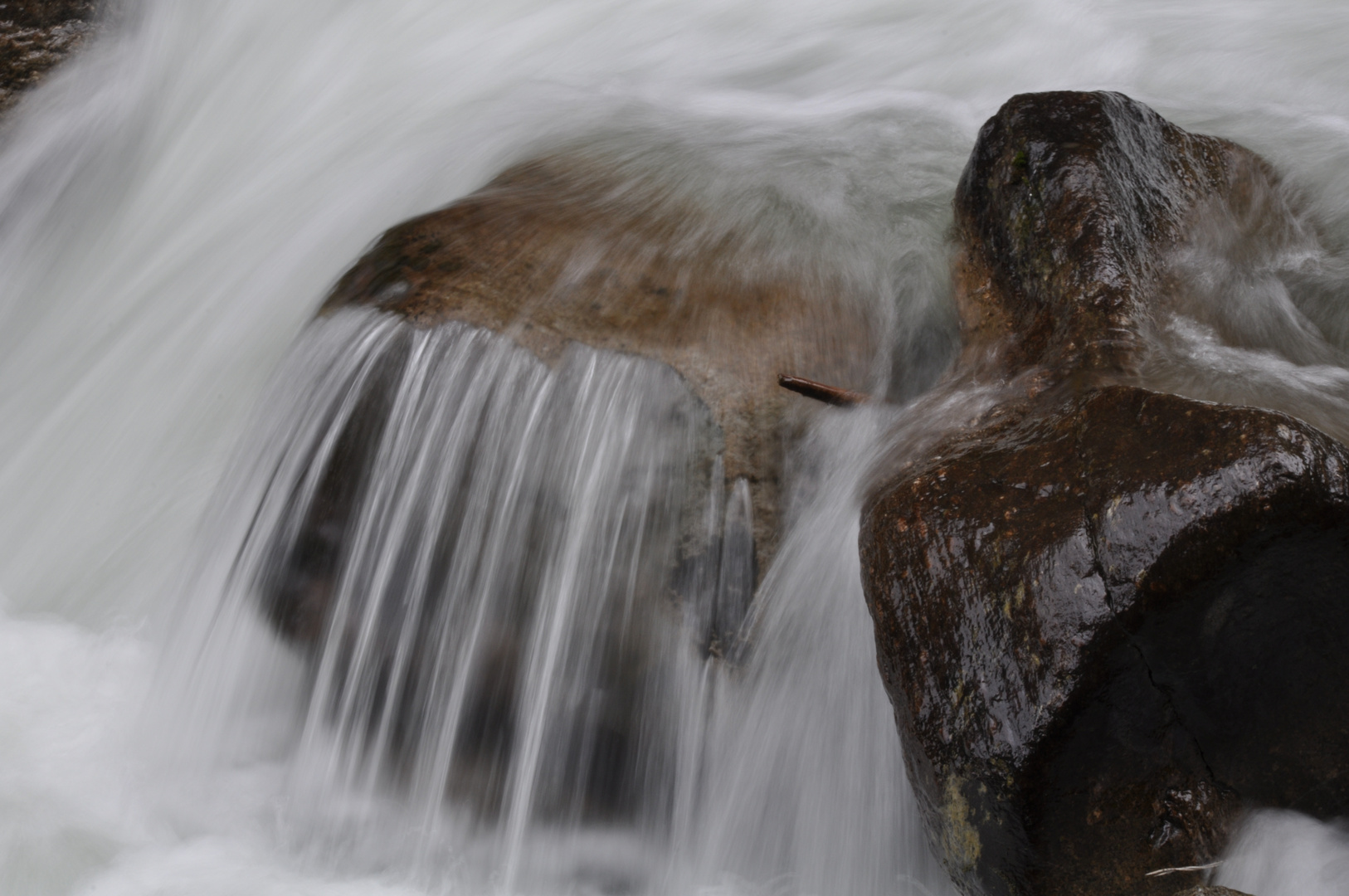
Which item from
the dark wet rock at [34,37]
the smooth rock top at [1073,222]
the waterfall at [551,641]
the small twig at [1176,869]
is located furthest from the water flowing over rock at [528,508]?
the dark wet rock at [34,37]

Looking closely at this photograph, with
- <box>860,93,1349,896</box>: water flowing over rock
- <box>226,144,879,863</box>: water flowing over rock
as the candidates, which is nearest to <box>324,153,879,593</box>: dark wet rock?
<box>226,144,879,863</box>: water flowing over rock

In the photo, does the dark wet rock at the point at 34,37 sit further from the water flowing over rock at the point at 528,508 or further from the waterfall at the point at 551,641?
the waterfall at the point at 551,641

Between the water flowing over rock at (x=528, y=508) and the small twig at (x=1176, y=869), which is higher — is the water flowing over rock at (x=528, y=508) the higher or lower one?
the higher one

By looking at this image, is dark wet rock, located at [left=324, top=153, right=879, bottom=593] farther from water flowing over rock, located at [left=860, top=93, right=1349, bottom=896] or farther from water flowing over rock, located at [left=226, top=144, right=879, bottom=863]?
water flowing over rock, located at [left=860, top=93, right=1349, bottom=896]

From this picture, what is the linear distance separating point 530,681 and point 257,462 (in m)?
1.27

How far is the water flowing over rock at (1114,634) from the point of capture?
2006mm

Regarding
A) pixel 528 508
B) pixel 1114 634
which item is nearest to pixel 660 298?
pixel 528 508

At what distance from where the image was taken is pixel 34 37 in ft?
16.9

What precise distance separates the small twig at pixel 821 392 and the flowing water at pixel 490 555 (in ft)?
0.21

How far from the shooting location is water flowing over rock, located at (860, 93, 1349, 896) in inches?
79.0

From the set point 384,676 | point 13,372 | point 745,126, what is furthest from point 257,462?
point 745,126

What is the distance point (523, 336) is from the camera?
3285 millimetres

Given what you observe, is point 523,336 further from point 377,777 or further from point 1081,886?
point 1081,886

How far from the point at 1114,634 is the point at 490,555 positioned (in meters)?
1.76
